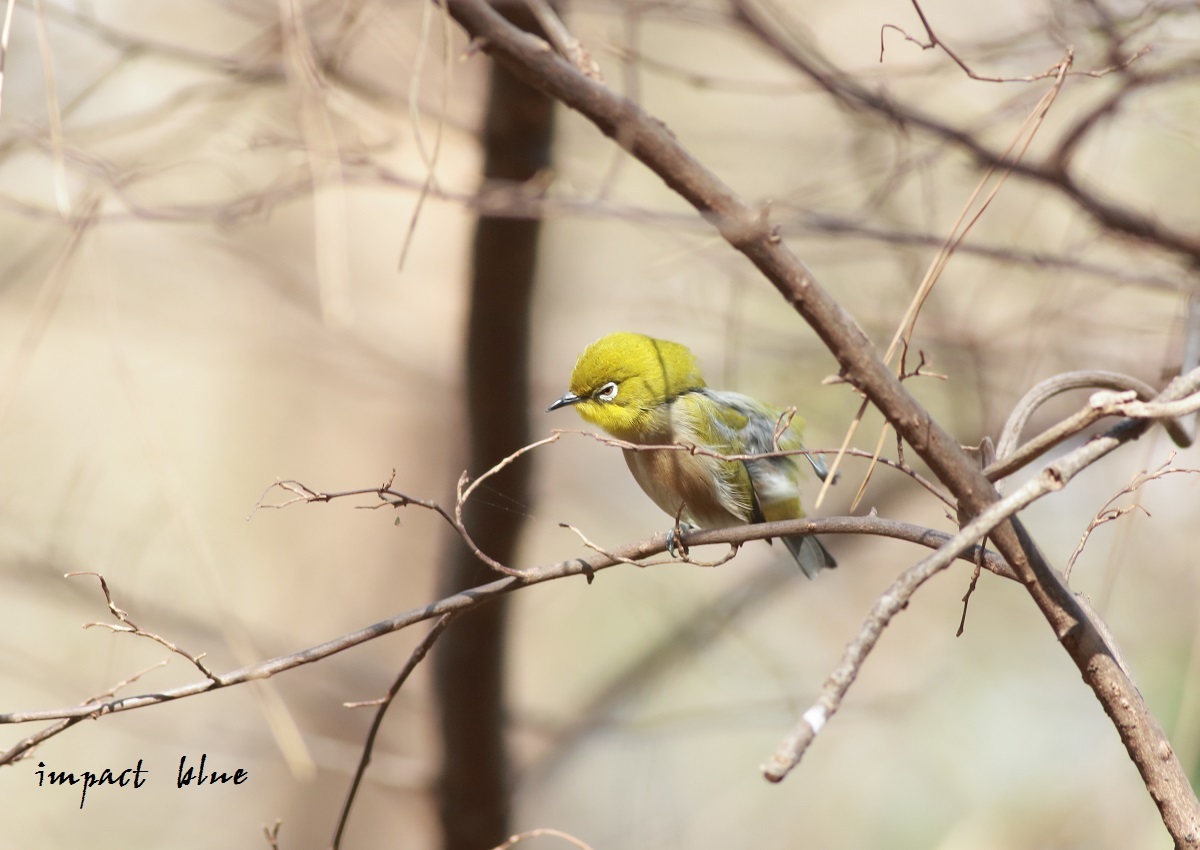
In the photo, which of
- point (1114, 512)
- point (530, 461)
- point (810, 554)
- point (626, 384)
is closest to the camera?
point (1114, 512)

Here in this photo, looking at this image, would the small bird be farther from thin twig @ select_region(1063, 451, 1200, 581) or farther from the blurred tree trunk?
thin twig @ select_region(1063, 451, 1200, 581)

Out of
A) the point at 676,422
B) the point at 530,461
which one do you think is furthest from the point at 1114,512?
the point at 530,461

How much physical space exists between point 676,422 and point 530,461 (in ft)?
2.62

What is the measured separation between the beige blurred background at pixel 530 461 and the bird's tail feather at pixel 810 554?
89 centimetres

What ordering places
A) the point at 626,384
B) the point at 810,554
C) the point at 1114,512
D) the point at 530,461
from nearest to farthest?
the point at 1114,512, the point at 626,384, the point at 810,554, the point at 530,461

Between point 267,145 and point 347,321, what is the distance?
1.10m

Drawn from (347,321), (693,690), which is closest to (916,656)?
(693,690)

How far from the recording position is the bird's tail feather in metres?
2.31

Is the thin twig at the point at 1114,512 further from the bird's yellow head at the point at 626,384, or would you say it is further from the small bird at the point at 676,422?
the bird's yellow head at the point at 626,384

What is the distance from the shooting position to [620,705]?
13.7 ft

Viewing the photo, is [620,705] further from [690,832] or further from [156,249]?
[156,249]

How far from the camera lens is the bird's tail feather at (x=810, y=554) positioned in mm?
2311

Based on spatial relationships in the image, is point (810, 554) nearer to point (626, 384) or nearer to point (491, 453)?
point (626, 384)

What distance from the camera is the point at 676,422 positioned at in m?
2.21
